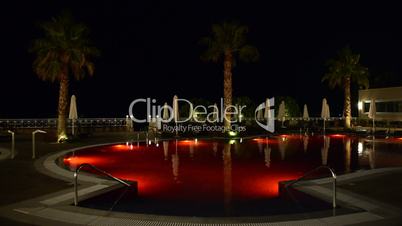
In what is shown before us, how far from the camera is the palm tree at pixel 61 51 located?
22.9 m

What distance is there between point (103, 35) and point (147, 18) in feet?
31.9

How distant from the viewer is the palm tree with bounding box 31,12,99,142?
75.0 ft

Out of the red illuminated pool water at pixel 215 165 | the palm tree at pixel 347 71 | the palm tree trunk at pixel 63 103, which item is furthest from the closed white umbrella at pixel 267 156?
the palm tree at pixel 347 71

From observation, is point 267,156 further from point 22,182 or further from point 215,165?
point 22,182

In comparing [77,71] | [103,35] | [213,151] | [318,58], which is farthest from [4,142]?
[318,58]

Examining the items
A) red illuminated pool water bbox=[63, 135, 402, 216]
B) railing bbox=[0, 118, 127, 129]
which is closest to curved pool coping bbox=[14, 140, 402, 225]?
red illuminated pool water bbox=[63, 135, 402, 216]

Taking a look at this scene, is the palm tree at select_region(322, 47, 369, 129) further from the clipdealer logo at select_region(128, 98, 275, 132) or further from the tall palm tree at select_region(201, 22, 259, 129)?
the tall palm tree at select_region(201, 22, 259, 129)

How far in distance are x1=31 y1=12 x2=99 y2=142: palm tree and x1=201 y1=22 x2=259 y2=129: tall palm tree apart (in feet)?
30.4

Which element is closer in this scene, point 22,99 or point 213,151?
point 213,151

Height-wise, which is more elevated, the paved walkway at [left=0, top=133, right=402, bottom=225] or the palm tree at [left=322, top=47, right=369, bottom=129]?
the palm tree at [left=322, top=47, right=369, bottom=129]

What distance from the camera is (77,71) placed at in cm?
2406

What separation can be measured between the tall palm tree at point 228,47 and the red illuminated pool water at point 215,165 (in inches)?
299

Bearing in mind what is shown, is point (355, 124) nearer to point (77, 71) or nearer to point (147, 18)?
point (77, 71)

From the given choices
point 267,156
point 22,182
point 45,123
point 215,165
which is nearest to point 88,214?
point 22,182
